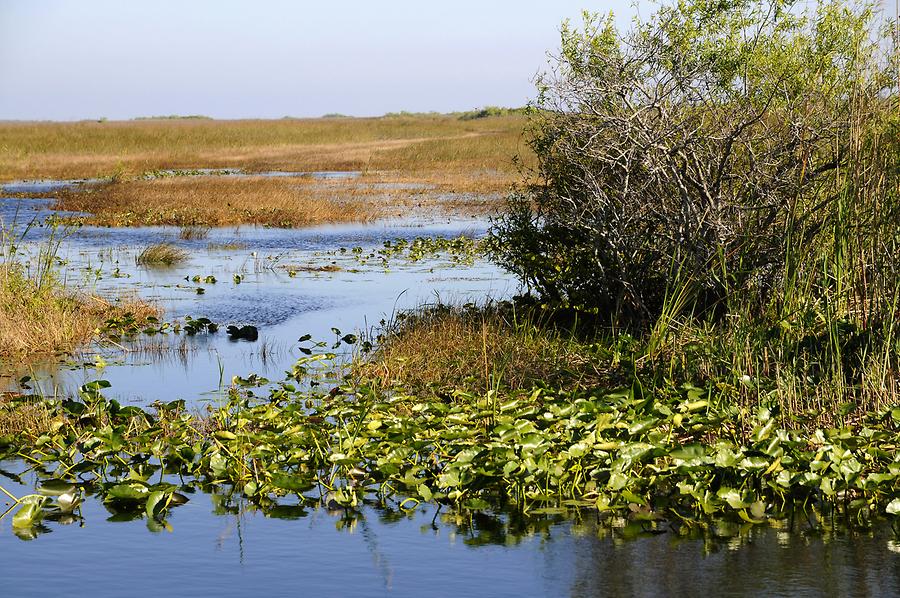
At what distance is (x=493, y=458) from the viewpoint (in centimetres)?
725

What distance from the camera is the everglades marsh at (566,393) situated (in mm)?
6199

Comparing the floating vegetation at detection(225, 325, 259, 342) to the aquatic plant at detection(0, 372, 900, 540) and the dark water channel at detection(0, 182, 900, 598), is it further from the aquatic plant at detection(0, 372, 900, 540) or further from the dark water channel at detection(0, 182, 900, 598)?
the dark water channel at detection(0, 182, 900, 598)

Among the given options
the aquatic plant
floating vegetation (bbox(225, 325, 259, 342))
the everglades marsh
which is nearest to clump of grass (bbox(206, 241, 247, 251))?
the everglades marsh

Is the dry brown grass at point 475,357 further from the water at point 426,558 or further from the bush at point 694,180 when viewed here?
the water at point 426,558

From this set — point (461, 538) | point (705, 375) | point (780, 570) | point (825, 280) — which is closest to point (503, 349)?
point (705, 375)

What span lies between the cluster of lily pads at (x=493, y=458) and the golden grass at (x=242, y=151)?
103ft

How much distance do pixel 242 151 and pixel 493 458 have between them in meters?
53.1

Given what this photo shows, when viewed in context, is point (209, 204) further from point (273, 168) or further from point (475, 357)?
point (475, 357)

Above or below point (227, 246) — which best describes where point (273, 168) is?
above

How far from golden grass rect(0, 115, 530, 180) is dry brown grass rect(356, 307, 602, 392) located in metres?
27.9

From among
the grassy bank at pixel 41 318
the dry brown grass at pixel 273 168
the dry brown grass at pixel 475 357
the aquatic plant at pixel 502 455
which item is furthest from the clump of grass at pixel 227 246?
the aquatic plant at pixel 502 455

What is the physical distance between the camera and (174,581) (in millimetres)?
5789

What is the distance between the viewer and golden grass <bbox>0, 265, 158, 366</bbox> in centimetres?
1227

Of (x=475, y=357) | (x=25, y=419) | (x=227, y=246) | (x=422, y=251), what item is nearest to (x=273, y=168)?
(x=227, y=246)
